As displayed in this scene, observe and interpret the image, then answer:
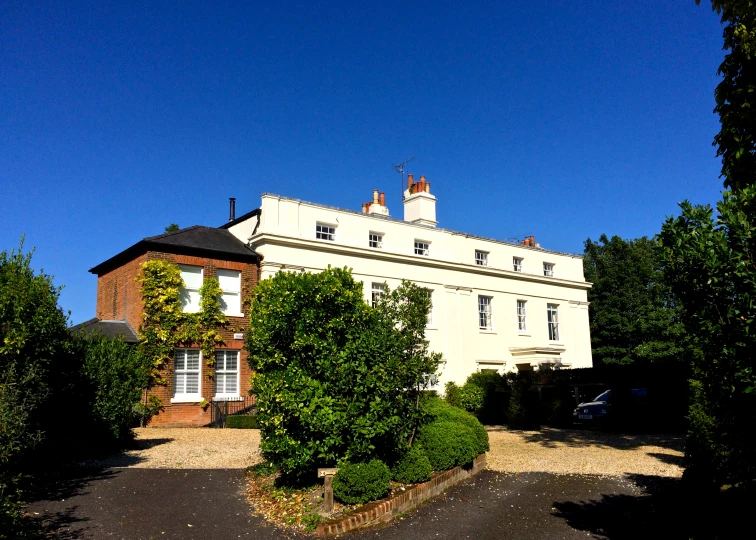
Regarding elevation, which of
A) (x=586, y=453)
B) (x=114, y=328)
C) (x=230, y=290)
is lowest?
(x=586, y=453)

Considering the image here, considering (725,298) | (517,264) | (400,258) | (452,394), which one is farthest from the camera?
(517,264)

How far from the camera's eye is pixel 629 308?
4566 centimetres

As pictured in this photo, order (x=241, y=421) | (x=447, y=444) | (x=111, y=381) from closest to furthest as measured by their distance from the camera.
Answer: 1. (x=447, y=444)
2. (x=111, y=381)
3. (x=241, y=421)

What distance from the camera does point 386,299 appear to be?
10.8 metres

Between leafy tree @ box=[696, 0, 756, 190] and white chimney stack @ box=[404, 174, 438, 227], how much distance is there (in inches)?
834

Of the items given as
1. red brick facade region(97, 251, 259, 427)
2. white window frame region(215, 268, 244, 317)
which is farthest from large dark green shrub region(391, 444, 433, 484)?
white window frame region(215, 268, 244, 317)

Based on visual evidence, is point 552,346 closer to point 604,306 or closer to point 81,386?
point 604,306

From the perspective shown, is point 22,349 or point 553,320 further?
point 553,320

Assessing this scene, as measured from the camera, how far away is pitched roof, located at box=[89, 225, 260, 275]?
23.1 meters

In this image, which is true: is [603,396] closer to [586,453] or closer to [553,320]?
[586,453]

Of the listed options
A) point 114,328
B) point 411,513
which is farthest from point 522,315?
point 411,513

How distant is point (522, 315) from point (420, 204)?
879cm

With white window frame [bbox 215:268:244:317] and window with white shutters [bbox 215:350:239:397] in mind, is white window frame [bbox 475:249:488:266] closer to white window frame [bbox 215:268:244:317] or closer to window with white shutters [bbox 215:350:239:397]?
white window frame [bbox 215:268:244:317]

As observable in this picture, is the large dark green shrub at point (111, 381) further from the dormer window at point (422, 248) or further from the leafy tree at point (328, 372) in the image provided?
the dormer window at point (422, 248)
